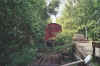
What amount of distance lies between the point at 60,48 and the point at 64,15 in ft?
26.9

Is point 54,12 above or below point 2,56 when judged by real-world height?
above

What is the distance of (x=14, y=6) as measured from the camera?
471cm

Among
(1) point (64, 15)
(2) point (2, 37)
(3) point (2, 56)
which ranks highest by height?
(1) point (64, 15)

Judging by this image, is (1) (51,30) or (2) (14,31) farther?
(1) (51,30)

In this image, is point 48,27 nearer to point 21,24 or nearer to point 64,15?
point 64,15

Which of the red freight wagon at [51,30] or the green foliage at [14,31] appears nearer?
the green foliage at [14,31]

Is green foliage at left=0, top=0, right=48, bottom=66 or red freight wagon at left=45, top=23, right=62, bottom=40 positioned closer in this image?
green foliage at left=0, top=0, right=48, bottom=66

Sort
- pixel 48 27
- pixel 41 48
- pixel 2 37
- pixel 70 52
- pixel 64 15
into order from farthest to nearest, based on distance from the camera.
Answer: pixel 64 15 < pixel 48 27 < pixel 41 48 < pixel 70 52 < pixel 2 37

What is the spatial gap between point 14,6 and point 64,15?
1139 cm

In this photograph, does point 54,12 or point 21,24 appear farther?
point 54,12

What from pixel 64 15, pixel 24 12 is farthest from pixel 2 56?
pixel 64 15

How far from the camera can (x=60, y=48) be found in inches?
320

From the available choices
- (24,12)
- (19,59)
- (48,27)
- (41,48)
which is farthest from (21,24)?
(48,27)

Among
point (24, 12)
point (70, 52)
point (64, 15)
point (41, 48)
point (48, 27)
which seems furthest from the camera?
point (64, 15)
